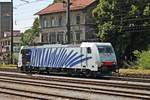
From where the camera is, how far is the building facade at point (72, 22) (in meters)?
80.9

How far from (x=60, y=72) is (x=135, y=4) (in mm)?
22155

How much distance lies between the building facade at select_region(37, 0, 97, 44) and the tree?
15.5m

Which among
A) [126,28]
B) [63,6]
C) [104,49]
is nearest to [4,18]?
[63,6]

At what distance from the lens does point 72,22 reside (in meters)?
84.9

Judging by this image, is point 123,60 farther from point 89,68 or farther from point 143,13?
point 89,68

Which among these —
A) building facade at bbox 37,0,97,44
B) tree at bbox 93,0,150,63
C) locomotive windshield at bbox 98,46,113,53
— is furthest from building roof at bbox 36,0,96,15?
locomotive windshield at bbox 98,46,113,53

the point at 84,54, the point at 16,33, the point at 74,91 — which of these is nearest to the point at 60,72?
the point at 84,54

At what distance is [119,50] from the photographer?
5969 cm

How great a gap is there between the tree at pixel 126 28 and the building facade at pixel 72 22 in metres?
15.5

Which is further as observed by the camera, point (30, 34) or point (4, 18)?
point (4, 18)

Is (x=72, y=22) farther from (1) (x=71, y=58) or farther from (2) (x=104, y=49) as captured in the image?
(2) (x=104, y=49)

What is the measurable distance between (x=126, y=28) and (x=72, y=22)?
26602 mm

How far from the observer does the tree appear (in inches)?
2329

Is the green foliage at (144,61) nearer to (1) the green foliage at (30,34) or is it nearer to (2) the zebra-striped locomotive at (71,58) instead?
(2) the zebra-striped locomotive at (71,58)
